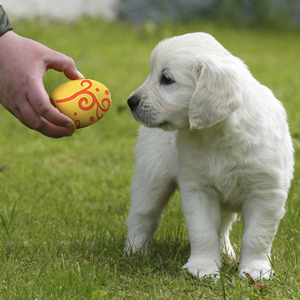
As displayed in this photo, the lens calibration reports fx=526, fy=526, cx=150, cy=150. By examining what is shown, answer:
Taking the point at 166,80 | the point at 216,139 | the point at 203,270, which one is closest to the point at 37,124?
the point at 166,80

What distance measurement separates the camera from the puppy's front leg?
266 cm

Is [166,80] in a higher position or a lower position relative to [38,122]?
higher

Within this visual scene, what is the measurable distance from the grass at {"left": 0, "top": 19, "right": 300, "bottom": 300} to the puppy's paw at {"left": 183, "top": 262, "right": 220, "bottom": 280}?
4 centimetres

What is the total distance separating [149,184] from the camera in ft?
10.00

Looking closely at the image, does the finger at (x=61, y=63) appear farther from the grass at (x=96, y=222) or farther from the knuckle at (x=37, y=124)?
the grass at (x=96, y=222)

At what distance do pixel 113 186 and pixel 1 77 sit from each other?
187cm

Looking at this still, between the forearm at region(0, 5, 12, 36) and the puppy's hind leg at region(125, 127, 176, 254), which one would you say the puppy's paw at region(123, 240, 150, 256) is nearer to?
the puppy's hind leg at region(125, 127, 176, 254)

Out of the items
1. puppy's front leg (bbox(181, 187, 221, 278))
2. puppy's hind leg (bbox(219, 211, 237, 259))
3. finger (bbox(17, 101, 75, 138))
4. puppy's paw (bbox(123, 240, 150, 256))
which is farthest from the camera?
puppy's hind leg (bbox(219, 211, 237, 259))

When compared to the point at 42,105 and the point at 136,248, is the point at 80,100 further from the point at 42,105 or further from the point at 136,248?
the point at 136,248

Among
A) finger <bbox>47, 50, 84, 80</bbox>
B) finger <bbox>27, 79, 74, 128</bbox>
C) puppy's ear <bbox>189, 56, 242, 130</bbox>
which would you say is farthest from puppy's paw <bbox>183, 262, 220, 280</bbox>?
finger <bbox>47, 50, 84, 80</bbox>

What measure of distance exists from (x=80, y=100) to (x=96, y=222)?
3.78ft

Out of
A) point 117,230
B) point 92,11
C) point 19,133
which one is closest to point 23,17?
point 92,11

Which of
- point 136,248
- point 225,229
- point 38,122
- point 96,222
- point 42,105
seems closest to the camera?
point 42,105

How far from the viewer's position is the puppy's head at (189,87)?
248 centimetres
